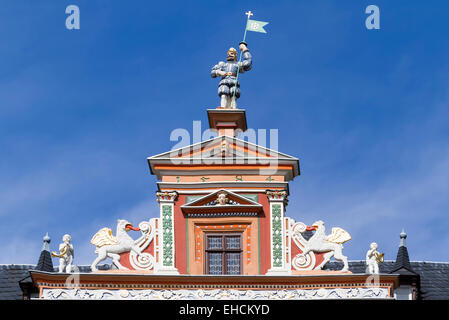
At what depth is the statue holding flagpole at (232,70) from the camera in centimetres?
3975

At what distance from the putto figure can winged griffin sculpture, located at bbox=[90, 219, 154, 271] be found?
4723 millimetres

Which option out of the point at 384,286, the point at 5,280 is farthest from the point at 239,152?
the point at 5,280

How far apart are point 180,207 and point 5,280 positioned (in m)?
6.55

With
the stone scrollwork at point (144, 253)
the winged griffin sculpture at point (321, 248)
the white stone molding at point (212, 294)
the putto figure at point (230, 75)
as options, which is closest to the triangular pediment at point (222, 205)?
the stone scrollwork at point (144, 253)

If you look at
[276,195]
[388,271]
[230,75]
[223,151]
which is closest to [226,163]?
[223,151]

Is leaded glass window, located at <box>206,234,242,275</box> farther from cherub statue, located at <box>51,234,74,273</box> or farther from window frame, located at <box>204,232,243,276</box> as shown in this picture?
cherub statue, located at <box>51,234,74,273</box>

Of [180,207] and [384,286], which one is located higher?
[180,207]

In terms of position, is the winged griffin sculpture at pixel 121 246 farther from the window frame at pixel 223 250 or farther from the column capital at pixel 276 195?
the column capital at pixel 276 195

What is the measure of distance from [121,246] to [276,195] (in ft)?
14.0

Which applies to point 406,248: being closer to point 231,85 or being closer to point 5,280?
point 231,85

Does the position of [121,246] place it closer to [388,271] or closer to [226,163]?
[226,163]
